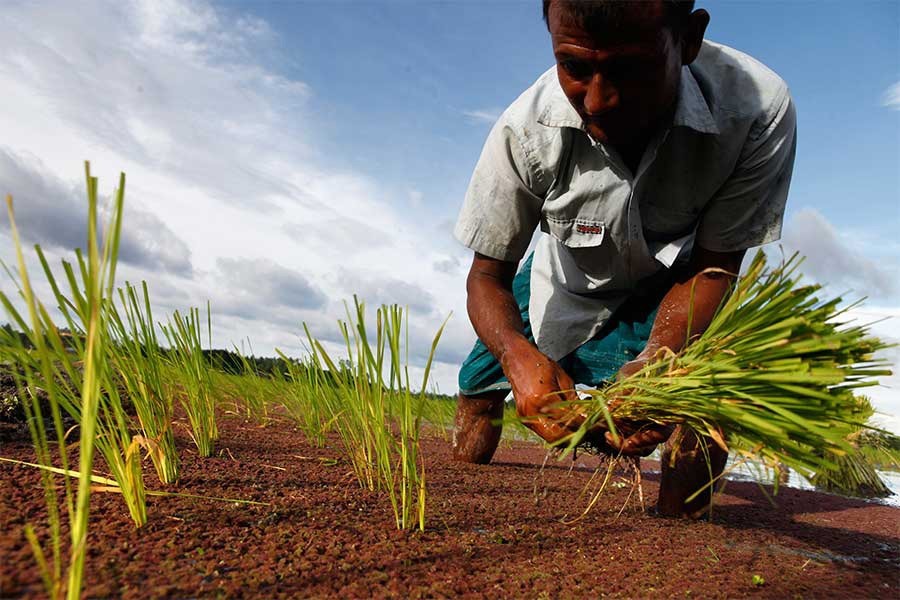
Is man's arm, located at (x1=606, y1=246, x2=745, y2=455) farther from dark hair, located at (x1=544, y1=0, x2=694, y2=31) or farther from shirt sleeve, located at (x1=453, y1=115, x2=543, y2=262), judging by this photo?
dark hair, located at (x1=544, y1=0, x2=694, y2=31)

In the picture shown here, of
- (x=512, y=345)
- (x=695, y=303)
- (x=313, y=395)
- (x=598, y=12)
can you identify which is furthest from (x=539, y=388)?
(x=313, y=395)

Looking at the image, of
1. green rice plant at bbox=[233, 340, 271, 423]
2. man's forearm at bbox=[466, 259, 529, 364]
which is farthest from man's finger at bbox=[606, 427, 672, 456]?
green rice plant at bbox=[233, 340, 271, 423]

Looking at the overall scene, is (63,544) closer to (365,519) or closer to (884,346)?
(365,519)

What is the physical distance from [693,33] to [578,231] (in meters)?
0.76

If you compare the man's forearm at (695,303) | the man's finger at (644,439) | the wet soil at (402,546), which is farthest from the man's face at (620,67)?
the wet soil at (402,546)

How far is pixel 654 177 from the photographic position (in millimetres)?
2168

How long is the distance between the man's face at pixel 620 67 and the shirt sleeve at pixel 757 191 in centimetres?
50

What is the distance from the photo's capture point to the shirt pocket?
2268 mm

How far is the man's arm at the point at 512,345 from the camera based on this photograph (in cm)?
164

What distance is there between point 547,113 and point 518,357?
85 centimetres

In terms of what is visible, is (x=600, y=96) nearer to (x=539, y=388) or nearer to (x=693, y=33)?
(x=693, y=33)

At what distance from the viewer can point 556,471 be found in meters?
2.93

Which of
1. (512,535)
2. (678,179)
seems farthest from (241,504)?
(678,179)

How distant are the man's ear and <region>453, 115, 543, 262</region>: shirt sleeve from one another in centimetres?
60
